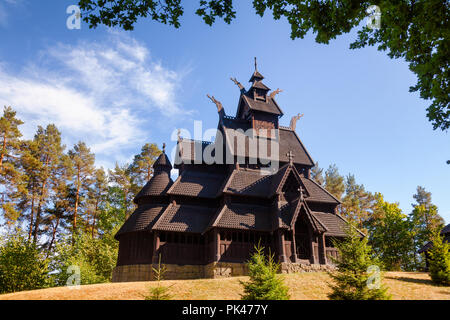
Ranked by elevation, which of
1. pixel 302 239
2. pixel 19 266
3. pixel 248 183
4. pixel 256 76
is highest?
pixel 256 76

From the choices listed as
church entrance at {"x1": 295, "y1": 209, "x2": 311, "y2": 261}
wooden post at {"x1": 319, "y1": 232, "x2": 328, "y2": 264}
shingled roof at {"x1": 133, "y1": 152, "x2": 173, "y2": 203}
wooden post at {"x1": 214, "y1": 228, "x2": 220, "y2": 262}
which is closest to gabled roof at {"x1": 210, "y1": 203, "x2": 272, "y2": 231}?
wooden post at {"x1": 214, "y1": 228, "x2": 220, "y2": 262}

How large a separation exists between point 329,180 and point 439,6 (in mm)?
46978

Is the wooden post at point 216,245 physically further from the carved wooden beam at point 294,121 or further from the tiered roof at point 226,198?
the carved wooden beam at point 294,121

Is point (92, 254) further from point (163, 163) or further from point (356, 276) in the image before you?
point (356, 276)

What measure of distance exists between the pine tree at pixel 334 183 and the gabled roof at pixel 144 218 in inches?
1296

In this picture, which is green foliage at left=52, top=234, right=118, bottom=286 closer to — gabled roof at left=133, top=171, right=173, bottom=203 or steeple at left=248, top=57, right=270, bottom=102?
gabled roof at left=133, top=171, right=173, bottom=203

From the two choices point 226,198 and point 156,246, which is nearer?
point 156,246

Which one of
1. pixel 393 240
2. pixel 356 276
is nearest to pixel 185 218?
pixel 356 276

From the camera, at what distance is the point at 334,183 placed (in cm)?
5134

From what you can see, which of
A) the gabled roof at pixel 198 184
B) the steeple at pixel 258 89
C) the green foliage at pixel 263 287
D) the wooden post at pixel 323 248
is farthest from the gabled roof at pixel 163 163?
the green foliage at pixel 263 287

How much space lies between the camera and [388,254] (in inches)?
1451

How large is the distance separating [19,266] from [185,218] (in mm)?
11694
